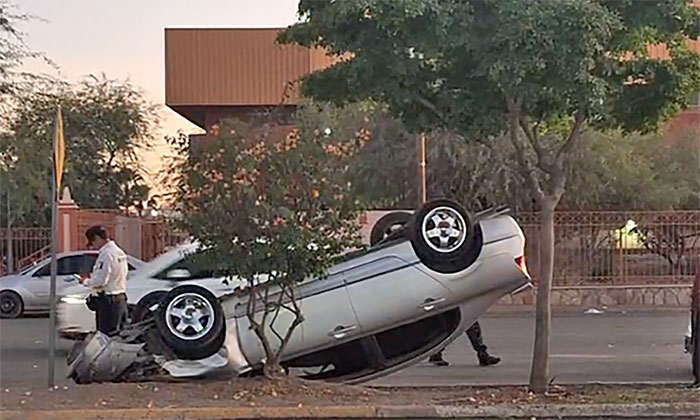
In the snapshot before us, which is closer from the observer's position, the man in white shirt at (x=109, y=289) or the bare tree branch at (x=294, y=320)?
the bare tree branch at (x=294, y=320)

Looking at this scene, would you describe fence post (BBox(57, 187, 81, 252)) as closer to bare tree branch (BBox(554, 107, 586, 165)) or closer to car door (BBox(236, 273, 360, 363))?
car door (BBox(236, 273, 360, 363))

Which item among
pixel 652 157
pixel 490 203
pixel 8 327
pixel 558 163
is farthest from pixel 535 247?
pixel 558 163

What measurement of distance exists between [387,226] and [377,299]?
169 cm

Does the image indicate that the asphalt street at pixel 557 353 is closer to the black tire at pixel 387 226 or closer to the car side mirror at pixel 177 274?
the black tire at pixel 387 226

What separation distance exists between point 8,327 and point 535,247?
11.1 metres

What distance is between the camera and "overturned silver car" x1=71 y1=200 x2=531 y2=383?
10.5m

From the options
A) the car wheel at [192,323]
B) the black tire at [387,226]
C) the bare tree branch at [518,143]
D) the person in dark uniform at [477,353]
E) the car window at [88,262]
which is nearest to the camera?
the bare tree branch at [518,143]

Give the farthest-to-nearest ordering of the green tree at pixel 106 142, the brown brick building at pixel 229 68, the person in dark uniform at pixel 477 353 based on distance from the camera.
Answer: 1. the green tree at pixel 106 142
2. the brown brick building at pixel 229 68
3. the person in dark uniform at pixel 477 353

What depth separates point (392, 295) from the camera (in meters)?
10.6

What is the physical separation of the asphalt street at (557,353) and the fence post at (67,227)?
16.0 ft

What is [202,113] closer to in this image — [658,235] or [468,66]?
[658,235]

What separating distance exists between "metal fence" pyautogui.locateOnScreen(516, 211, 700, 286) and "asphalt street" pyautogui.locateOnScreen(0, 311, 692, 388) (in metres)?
2.63

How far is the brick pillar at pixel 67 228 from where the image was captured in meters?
26.9

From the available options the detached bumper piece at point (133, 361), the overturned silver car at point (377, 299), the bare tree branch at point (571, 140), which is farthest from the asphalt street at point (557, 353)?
the bare tree branch at point (571, 140)
